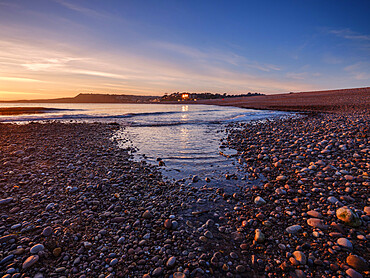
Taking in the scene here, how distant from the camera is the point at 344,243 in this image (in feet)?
9.11

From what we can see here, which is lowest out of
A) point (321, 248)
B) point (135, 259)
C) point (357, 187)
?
point (135, 259)

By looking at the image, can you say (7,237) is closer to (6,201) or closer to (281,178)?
(6,201)

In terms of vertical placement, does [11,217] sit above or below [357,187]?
below

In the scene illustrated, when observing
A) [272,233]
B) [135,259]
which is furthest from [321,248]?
[135,259]

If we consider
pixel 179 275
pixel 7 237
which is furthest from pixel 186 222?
pixel 7 237

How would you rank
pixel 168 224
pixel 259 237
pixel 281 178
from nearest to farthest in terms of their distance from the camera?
1. pixel 259 237
2. pixel 168 224
3. pixel 281 178

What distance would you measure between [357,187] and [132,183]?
6.18 m

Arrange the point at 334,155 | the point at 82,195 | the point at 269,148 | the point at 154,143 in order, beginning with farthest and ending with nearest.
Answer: the point at 154,143 → the point at 269,148 → the point at 334,155 → the point at 82,195

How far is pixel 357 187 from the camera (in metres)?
4.39

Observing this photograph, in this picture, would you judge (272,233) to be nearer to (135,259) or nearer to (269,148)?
(135,259)

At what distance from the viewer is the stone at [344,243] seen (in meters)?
2.73

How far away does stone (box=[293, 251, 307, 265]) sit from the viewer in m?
2.57

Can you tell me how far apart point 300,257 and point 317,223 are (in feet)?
3.55

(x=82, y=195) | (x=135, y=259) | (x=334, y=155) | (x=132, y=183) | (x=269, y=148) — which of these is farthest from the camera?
(x=269, y=148)
